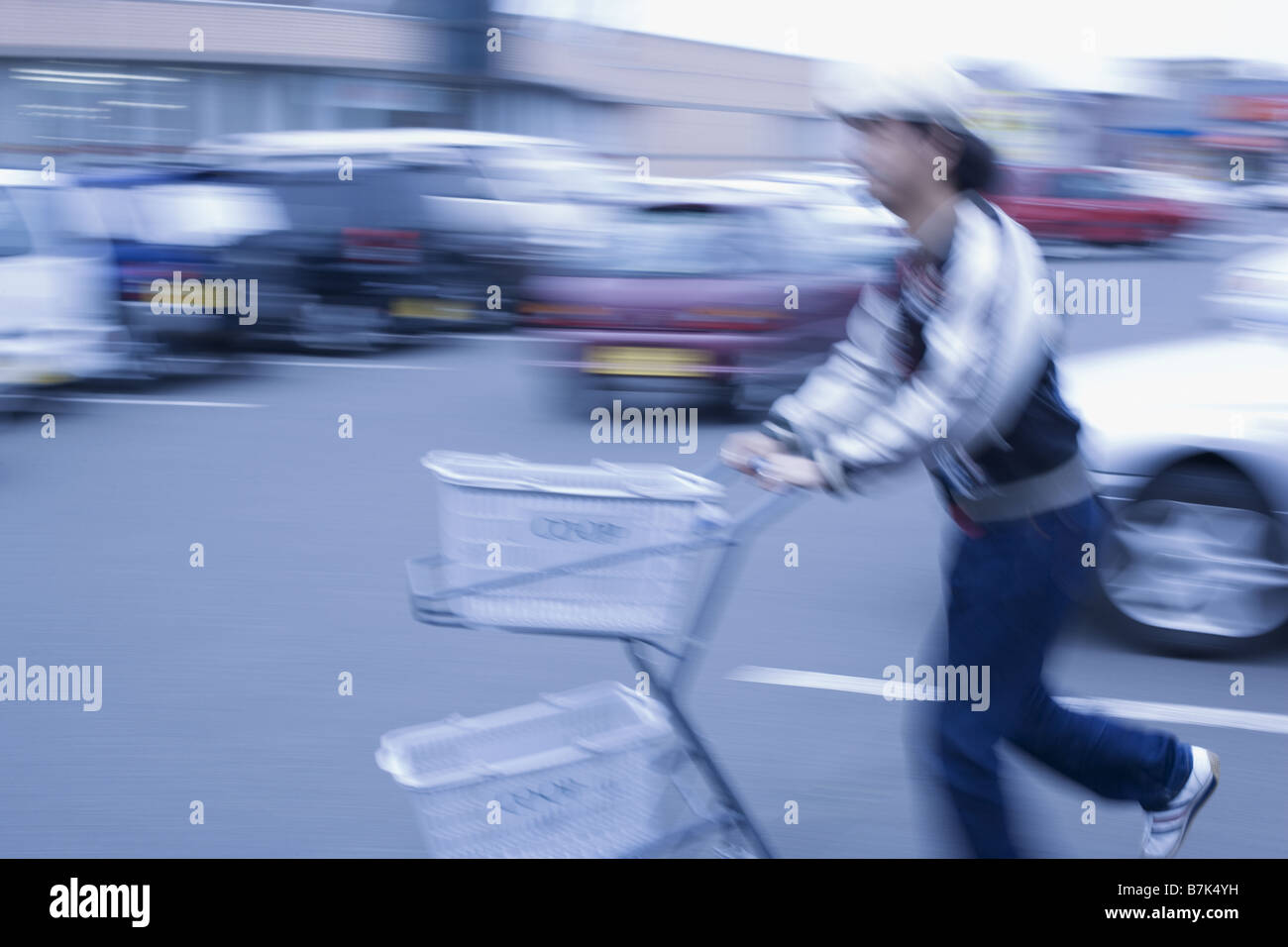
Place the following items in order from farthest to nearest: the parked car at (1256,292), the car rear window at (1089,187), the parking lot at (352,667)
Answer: the car rear window at (1089,187) < the parked car at (1256,292) < the parking lot at (352,667)

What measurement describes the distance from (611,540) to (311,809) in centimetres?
154

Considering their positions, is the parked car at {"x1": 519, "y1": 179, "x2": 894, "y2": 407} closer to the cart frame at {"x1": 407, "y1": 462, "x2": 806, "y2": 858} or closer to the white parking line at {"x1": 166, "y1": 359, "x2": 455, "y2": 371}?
the white parking line at {"x1": 166, "y1": 359, "x2": 455, "y2": 371}

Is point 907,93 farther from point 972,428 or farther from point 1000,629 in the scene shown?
point 1000,629

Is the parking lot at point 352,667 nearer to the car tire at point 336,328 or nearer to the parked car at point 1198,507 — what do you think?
the parked car at point 1198,507

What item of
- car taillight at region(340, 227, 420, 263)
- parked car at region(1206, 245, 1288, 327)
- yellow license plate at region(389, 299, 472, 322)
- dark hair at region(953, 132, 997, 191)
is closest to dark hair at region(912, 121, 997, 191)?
dark hair at region(953, 132, 997, 191)

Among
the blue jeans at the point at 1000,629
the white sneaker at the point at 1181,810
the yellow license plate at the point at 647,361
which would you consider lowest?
the white sneaker at the point at 1181,810

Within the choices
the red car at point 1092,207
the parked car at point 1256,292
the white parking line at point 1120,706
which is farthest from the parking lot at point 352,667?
the red car at point 1092,207

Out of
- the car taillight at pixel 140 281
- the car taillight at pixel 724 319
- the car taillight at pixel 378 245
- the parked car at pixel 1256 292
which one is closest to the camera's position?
the parked car at pixel 1256 292

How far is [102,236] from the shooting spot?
9344 millimetres

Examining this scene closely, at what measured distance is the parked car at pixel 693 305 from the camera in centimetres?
927

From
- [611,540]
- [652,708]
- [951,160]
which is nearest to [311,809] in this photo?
[652,708]

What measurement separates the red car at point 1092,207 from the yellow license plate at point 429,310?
14639 mm

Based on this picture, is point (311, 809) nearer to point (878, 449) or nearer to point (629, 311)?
point (878, 449)

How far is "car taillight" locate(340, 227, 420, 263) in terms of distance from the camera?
1188 centimetres
